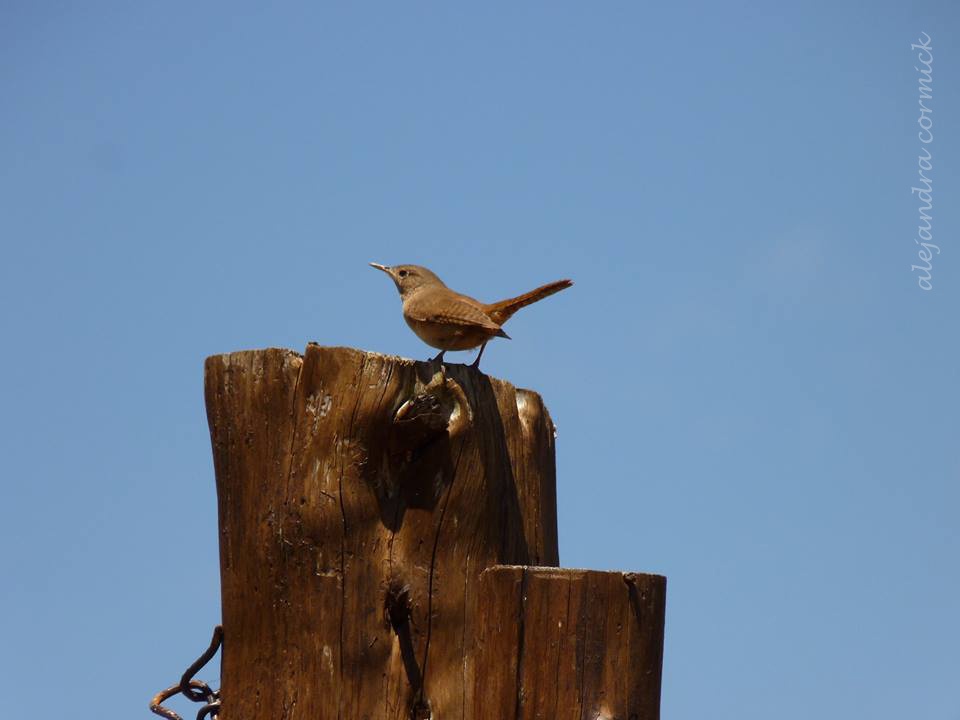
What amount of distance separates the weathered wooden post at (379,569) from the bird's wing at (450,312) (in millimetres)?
1292

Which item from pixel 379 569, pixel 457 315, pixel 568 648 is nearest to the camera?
pixel 568 648

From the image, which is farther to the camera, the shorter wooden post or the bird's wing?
the bird's wing

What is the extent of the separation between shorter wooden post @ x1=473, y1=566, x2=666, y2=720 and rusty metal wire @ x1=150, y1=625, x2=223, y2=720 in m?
0.97

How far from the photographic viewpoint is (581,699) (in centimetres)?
296

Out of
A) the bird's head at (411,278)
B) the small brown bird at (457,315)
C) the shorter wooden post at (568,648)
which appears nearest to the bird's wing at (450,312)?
the small brown bird at (457,315)

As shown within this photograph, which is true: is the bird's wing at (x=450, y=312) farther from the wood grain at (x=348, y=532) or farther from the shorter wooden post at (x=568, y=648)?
the shorter wooden post at (x=568, y=648)

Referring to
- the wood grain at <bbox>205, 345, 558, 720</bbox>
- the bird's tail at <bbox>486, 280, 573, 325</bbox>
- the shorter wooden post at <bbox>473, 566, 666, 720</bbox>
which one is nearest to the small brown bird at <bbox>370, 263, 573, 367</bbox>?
the bird's tail at <bbox>486, 280, 573, 325</bbox>

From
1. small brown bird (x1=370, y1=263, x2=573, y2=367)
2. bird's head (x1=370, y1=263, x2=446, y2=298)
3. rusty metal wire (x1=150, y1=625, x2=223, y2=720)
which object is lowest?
rusty metal wire (x1=150, y1=625, x2=223, y2=720)

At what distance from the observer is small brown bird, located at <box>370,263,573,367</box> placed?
16.2 ft

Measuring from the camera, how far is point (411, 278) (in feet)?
19.5

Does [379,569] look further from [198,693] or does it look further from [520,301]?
[520,301]

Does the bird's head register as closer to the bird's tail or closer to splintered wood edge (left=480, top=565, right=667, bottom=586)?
the bird's tail

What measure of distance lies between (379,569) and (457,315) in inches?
73.1

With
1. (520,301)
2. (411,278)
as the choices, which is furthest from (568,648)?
(411,278)
